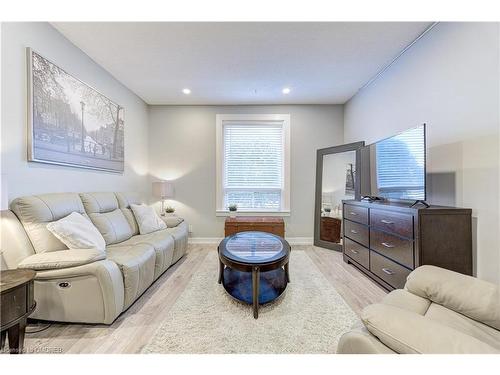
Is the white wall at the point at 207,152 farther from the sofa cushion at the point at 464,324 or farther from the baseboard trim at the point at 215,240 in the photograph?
the sofa cushion at the point at 464,324

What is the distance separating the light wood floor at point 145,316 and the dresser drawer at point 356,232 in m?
0.43

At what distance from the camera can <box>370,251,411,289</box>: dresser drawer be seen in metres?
2.02

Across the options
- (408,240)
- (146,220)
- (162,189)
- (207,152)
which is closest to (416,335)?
(408,240)

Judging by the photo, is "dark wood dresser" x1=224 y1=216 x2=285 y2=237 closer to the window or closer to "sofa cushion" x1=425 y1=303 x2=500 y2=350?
the window

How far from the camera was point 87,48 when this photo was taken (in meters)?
2.47

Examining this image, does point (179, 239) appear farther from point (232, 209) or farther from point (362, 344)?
point (362, 344)

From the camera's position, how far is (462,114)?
184cm

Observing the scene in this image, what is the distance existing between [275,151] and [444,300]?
3.36 metres

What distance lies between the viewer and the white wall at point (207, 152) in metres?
4.20

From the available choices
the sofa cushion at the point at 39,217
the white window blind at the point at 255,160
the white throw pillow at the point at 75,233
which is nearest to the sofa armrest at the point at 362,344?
the white throw pillow at the point at 75,233

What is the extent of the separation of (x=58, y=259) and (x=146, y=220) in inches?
54.1
